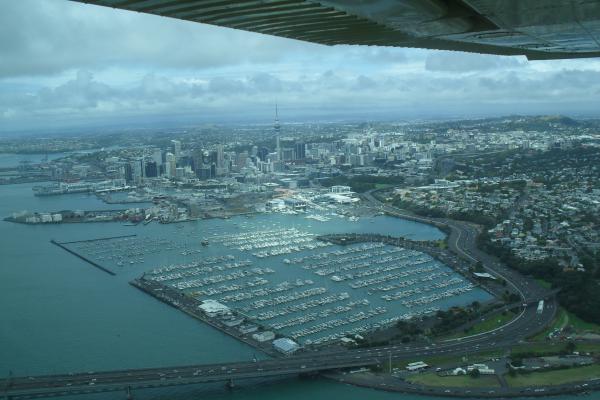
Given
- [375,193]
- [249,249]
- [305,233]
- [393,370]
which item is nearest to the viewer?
[393,370]

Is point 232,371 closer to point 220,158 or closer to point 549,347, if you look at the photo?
point 549,347

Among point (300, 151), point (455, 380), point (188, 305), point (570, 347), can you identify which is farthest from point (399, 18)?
point (300, 151)

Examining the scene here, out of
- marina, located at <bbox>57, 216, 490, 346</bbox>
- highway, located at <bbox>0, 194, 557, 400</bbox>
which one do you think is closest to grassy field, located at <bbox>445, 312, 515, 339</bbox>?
highway, located at <bbox>0, 194, 557, 400</bbox>

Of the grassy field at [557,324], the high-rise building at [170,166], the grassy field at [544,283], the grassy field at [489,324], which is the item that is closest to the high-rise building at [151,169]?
the high-rise building at [170,166]

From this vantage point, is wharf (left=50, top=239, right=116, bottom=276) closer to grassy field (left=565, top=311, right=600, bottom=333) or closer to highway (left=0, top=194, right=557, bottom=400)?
highway (left=0, top=194, right=557, bottom=400)

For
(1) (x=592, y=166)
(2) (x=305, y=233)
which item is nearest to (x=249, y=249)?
(2) (x=305, y=233)

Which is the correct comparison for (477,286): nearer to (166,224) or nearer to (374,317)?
(374,317)
